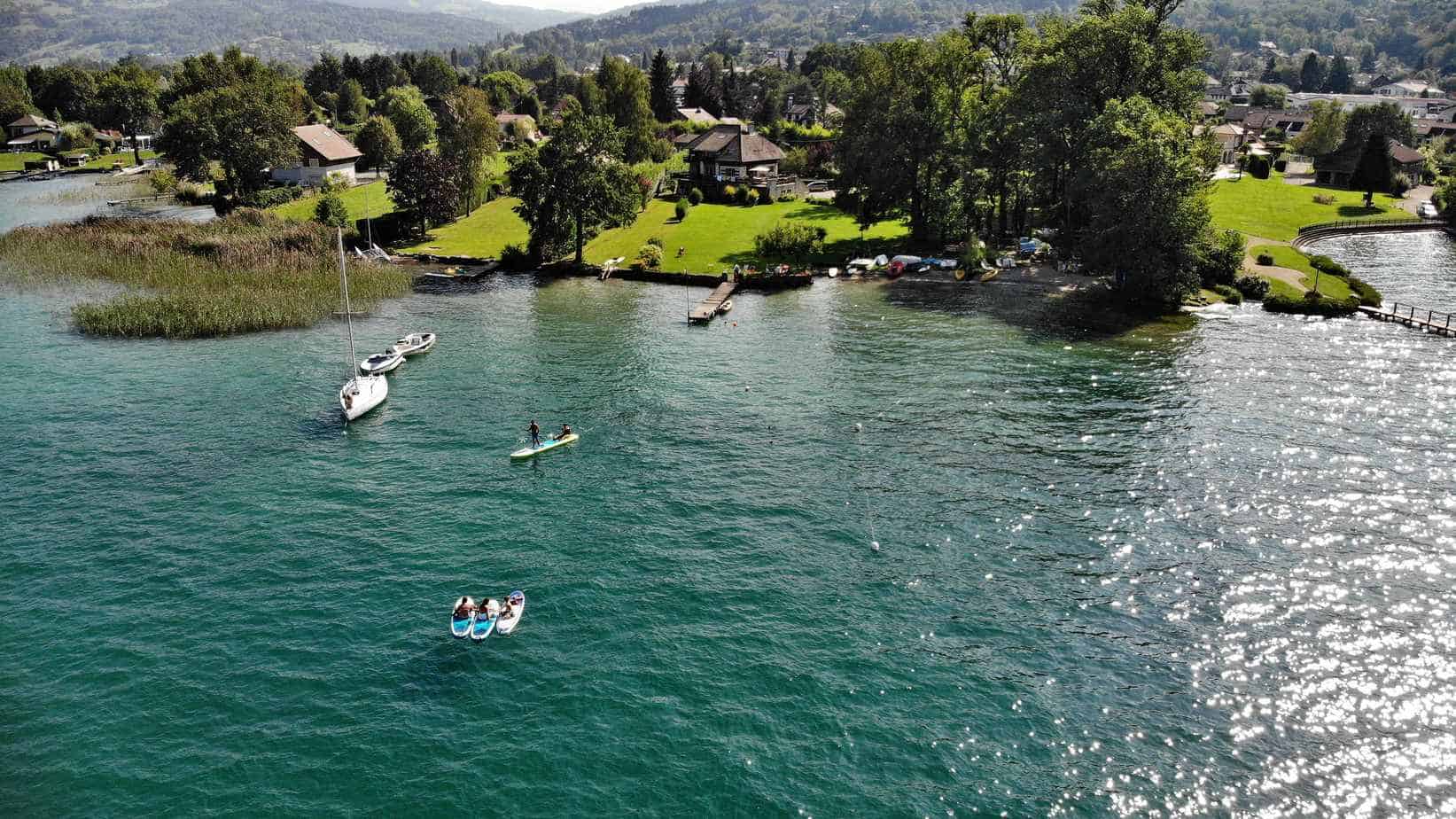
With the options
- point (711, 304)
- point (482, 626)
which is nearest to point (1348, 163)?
point (711, 304)

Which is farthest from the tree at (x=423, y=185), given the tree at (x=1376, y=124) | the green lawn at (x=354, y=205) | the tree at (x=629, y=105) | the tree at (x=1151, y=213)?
the tree at (x=1376, y=124)

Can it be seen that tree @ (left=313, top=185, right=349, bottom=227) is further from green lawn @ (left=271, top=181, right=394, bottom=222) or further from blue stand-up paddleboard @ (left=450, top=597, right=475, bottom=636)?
blue stand-up paddleboard @ (left=450, top=597, right=475, bottom=636)

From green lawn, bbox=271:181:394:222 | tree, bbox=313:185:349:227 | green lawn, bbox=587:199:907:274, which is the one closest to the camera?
green lawn, bbox=587:199:907:274

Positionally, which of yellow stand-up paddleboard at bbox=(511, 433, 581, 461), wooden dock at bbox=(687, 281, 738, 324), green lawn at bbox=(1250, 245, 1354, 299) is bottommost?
yellow stand-up paddleboard at bbox=(511, 433, 581, 461)

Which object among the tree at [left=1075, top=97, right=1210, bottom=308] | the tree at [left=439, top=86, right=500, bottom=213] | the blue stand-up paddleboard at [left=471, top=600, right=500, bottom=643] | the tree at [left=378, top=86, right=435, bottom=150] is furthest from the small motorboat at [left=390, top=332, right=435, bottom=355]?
the tree at [left=378, top=86, right=435, bottom=150]

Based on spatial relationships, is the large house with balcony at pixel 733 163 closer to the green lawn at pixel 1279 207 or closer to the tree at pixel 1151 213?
the tree at pixel 1151 213

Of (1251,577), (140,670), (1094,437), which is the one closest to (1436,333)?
(1094,437)
